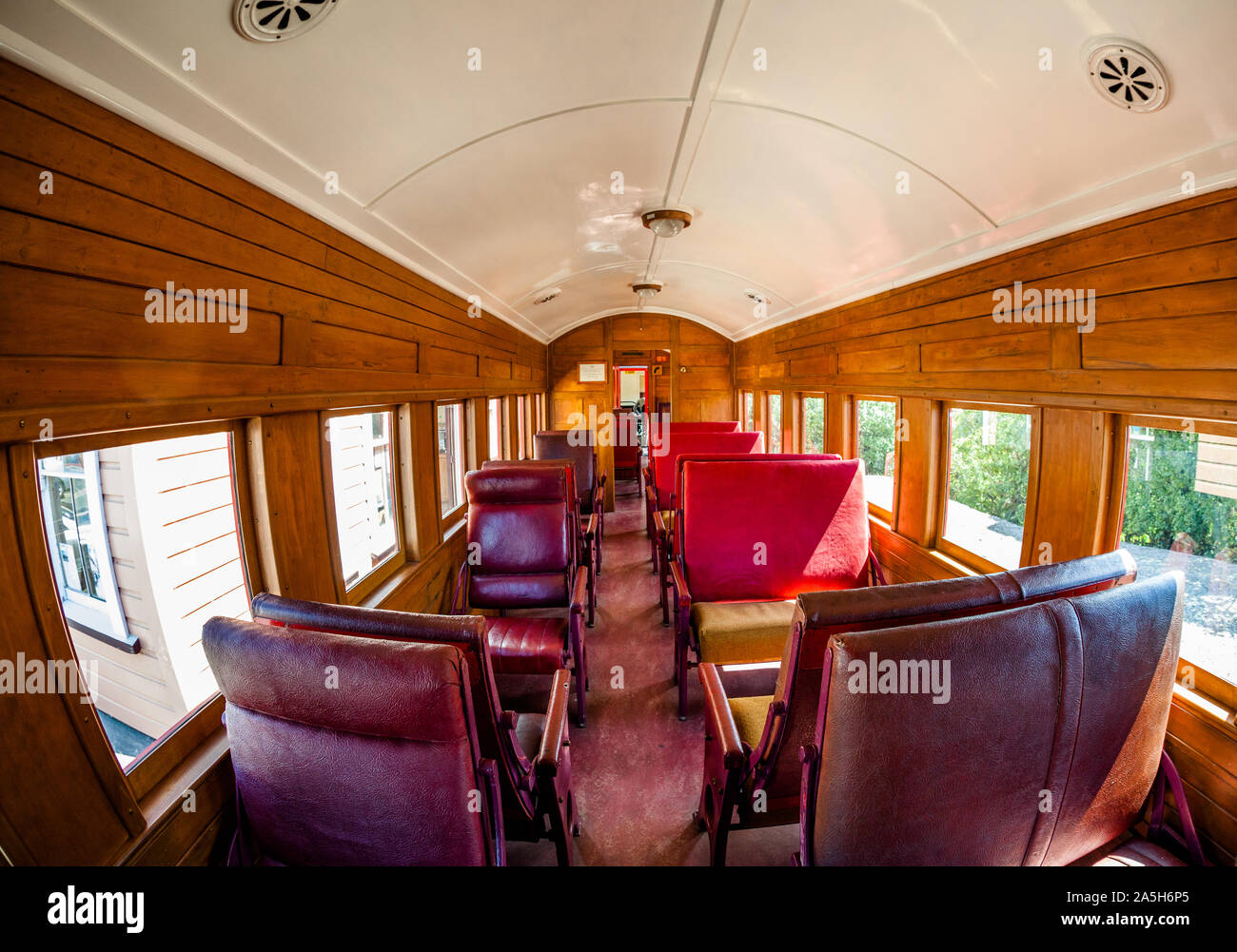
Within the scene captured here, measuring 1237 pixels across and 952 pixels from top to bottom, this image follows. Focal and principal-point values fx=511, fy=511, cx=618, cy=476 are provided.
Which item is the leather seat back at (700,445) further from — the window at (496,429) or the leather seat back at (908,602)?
the leather seat back at (908,602)

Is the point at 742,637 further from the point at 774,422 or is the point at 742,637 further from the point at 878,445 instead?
the point at 774,422

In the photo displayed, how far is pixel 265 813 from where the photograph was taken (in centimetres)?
134

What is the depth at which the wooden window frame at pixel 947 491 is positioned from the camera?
2.70m

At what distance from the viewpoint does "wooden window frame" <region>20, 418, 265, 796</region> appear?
119 cm

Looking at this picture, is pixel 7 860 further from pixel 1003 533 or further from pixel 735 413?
pixel 735 413

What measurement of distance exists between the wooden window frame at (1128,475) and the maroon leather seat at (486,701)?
2093 millimetres

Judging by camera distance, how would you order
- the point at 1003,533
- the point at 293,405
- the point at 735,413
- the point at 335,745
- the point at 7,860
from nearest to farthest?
the point at 7,860 < the point at 335,745 < the point at 293,405 < the point at 1003,533 < the point at 735,413

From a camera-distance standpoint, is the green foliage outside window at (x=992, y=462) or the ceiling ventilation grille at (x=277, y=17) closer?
the ceiling ventilation grille at (x=277, y=17)

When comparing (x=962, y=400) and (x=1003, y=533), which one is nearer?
(x=1003, y=533)

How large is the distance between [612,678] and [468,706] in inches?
106

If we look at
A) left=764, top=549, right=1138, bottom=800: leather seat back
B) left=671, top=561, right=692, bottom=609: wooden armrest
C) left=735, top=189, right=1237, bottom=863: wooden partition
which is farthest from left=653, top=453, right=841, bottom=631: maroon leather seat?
left=764, top=549, right=1138, bottom=800: leather seat back

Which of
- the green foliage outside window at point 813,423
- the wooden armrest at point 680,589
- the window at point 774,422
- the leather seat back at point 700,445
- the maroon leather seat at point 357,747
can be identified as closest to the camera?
the maroon leather seat at point 357,747

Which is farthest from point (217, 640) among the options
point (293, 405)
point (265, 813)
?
point (293, 405)

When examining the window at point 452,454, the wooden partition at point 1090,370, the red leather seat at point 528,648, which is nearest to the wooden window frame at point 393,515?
the red leather seat at point 528,648
